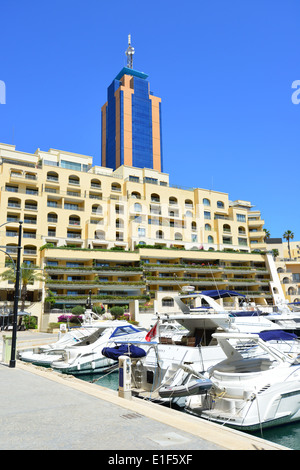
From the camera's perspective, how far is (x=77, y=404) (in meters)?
9.74

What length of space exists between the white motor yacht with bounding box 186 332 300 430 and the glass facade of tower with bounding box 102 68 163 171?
101668mm

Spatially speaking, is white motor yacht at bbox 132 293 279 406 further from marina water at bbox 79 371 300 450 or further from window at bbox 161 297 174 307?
window at bbox 161 297 174 307

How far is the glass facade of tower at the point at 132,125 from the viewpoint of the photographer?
11300cm

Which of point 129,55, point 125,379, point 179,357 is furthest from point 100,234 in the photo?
point 129,55

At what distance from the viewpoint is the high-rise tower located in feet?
371

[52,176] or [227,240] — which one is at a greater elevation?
[52,176]

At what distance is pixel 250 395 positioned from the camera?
1108 cm

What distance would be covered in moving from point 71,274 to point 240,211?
145 feet

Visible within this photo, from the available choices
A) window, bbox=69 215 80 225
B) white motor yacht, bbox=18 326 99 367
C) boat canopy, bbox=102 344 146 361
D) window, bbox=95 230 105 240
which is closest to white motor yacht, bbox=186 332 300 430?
boat canopy, bbox=102 344 146 361

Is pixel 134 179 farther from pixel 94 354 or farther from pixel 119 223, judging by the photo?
pixel 94 354

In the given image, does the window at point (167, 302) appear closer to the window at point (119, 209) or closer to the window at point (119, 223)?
the window at point (119, 223)

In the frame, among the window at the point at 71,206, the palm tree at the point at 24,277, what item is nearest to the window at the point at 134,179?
the window at the point at 71,206

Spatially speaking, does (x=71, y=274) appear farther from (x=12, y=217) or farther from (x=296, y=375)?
(x=296, y=375)
